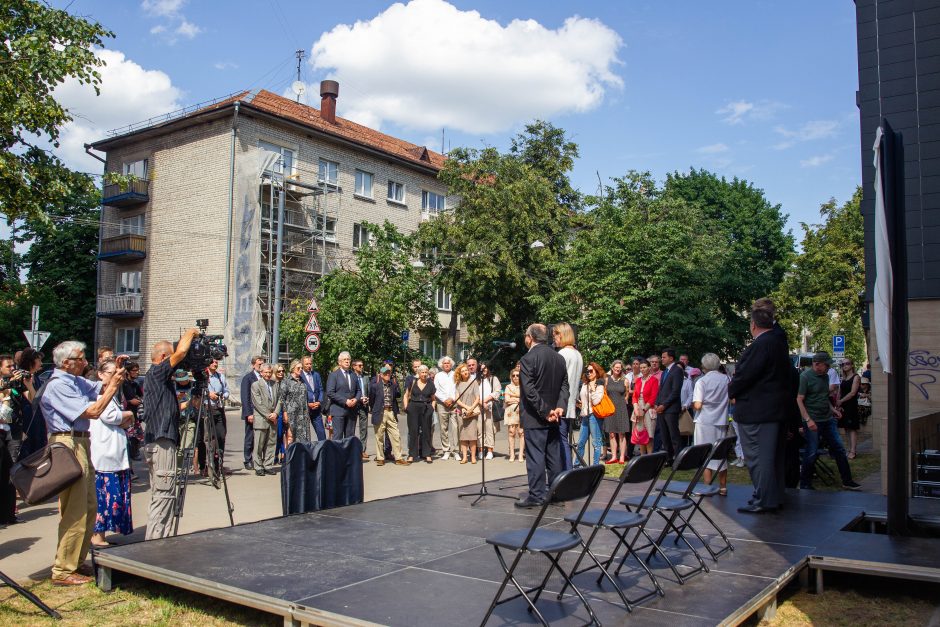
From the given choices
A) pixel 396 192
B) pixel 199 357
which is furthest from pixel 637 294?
pixel 396 192

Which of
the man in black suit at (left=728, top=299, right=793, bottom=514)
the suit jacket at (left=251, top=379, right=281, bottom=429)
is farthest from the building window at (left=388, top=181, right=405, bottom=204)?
the man in black suit at (left=728, top=299, right=793, bottom=514)

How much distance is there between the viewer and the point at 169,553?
19.7 feet

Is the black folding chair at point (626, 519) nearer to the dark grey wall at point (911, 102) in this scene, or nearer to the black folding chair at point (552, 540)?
the black folding chair at point (552, 540)

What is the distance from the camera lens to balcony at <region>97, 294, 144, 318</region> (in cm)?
3519

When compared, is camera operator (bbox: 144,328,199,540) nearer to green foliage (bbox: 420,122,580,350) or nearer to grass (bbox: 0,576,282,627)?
grass (bbox: 0,576,282,627)

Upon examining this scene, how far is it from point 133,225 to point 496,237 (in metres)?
17.8

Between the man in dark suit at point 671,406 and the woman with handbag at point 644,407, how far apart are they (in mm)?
1028

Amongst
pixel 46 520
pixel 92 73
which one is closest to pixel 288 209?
pixel 92 73

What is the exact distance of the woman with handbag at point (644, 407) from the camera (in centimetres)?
1384

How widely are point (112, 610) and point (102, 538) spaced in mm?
2266

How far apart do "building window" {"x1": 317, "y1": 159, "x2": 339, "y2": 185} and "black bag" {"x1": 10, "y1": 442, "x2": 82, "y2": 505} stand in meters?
30.7

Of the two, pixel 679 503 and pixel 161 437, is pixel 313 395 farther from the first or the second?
pixel 679 503

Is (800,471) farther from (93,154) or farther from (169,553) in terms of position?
(93,154)

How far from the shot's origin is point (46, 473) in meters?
5.59
